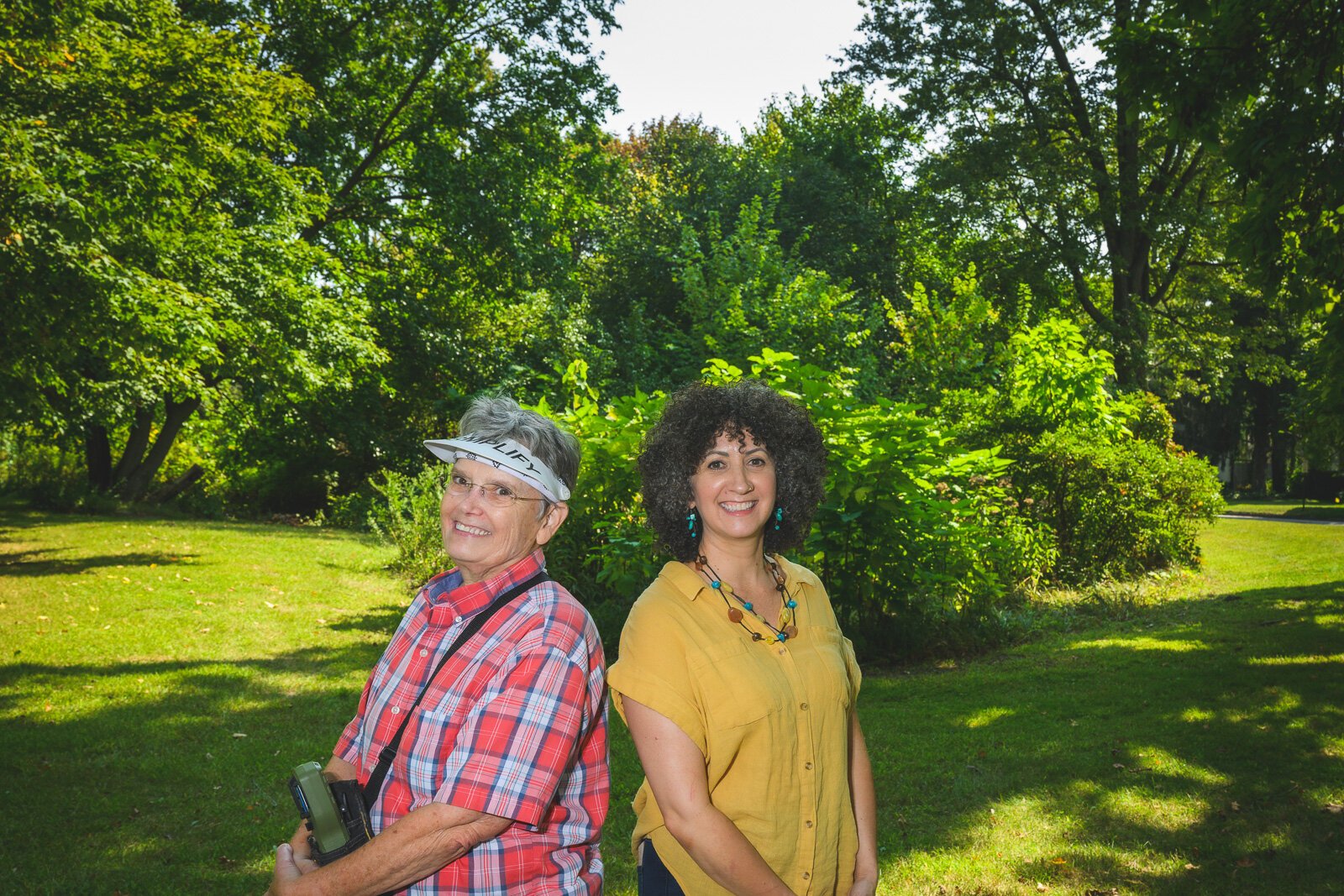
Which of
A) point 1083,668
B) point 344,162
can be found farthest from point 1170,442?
point 344,162

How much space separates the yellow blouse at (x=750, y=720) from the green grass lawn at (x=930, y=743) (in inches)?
87.5

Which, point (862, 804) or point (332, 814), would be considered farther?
point (862, 804)

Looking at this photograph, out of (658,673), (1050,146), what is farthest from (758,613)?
(1050,146)

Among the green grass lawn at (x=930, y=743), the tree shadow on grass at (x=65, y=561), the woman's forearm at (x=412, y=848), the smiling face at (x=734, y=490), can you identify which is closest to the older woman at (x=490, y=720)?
the woman's forearm at (x=412, y=848)

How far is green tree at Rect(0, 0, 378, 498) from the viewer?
32.8ft

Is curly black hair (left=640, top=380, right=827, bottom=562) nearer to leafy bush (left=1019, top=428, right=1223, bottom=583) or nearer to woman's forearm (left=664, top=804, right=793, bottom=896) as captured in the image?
woman's forearm (left=664, top=804, right=793, bottom=896)

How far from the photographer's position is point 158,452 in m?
22.7

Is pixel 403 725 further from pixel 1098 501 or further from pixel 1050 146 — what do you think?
pixel 1050 146

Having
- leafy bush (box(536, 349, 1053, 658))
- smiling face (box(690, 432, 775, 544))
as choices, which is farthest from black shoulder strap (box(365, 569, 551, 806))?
leafy bush (box(536, 349, 1053, 658))

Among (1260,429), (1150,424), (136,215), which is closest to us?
(136,215)

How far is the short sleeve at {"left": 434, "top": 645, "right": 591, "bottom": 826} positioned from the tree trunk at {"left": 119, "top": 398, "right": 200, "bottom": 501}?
2204 cm

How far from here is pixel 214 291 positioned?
13961 mm

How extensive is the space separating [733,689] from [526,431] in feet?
2.91

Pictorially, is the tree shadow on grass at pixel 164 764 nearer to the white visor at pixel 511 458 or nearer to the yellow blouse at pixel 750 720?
the white visor at pixel 511 458
